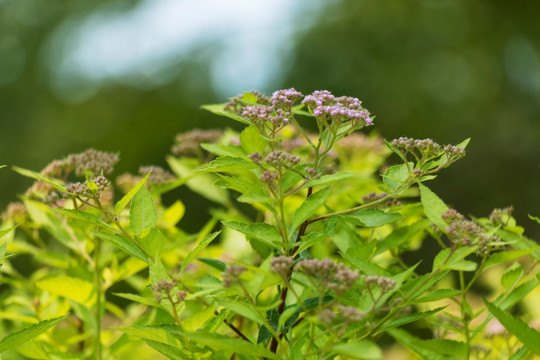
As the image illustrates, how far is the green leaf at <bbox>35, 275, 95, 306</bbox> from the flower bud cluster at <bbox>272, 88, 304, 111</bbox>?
436 millimetres

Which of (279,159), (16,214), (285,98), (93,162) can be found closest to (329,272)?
(279,159)

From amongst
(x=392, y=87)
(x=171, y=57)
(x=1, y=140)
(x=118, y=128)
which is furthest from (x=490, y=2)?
(x=1, y=140)

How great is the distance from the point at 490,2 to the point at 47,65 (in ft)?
32.6

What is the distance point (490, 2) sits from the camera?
10.4 meters

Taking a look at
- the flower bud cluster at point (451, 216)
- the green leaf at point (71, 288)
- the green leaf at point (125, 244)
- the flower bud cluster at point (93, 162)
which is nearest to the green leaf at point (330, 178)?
the flower bud cluster at point (451, 216)

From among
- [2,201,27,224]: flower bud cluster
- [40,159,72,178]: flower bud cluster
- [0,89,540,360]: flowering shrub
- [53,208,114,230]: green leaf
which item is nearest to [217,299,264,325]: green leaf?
[0,89,540,360]: flowering shrub

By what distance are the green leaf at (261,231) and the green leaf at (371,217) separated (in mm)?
93

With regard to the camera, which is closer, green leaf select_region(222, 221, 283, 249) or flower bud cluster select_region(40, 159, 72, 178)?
green leaf select_region(222, 221, 283, 249)

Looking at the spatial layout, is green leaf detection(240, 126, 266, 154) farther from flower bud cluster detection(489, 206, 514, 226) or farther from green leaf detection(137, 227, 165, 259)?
flower bud cluster detection(489, 206, 514, 226)

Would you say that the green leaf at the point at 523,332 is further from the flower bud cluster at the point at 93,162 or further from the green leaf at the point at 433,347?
the flower bud cluster at the point at 93,162

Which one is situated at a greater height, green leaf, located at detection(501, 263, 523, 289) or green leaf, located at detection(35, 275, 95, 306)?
green leaf, located at detection(35, 275, 95, 306)

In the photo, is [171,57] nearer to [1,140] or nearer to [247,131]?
[1,140]

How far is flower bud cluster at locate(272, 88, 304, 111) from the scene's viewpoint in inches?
27.4

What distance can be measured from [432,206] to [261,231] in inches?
7.4
